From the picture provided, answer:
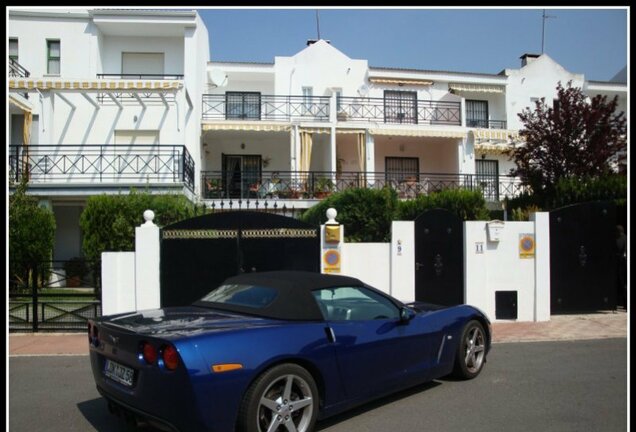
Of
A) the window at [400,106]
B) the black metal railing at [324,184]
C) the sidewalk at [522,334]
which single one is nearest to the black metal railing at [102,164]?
the black metal railing at [324,184]

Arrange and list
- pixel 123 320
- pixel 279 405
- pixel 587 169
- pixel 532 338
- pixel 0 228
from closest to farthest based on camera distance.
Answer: pixel 279 405, pixel 123 320, pixel 0 228, pixel 532 338, pixel 587 169

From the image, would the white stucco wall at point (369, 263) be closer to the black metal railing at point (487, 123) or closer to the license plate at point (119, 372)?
the license plate at point (119, 372)

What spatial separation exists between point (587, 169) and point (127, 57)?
17400 mm

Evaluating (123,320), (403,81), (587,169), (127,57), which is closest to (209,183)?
(127,57)

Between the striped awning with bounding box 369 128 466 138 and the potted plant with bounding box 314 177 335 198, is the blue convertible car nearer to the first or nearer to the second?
the potted plant with bounding box 314 177 335 198

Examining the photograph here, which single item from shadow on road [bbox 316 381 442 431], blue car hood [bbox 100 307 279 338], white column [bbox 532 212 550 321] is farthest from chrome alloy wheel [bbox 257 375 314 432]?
white column [bbox 532 212 550 321]

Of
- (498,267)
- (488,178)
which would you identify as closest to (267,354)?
(498,267)

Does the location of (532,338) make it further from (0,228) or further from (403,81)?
(403,81)

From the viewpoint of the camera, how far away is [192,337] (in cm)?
370

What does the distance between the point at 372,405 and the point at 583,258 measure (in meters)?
7.54

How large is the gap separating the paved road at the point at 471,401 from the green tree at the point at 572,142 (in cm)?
896

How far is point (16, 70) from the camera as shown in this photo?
60.3 ft

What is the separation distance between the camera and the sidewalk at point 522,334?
8172mm

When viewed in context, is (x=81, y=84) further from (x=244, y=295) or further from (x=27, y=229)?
(x=244, y=295)
